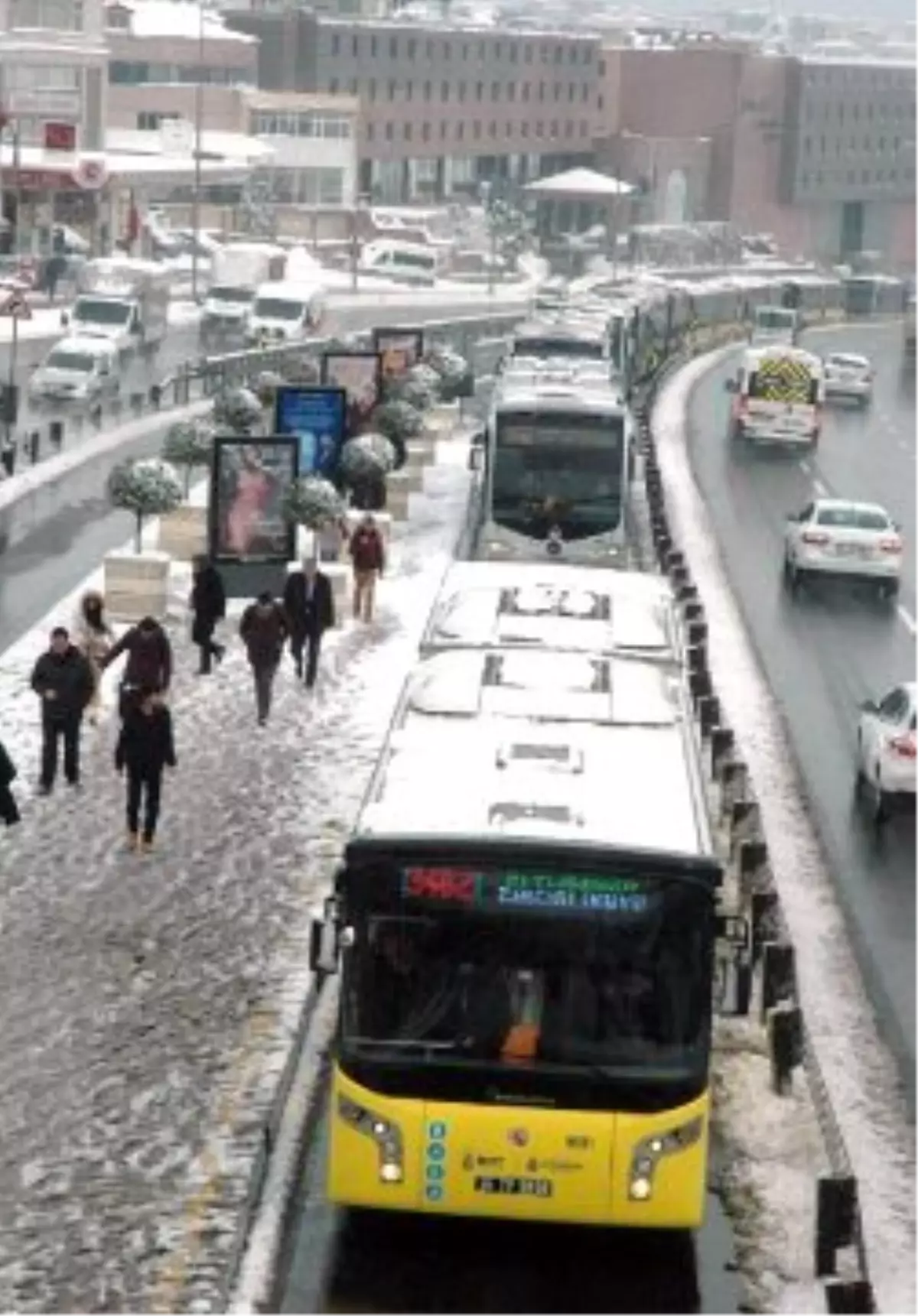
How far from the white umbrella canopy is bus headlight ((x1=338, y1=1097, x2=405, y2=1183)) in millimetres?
142208

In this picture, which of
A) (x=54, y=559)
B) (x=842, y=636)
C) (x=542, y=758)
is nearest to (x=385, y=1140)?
(x=542, y=758)

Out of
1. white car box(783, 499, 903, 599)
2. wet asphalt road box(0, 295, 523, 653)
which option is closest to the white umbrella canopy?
wet asphalt road box(0, 295, 523, 653)

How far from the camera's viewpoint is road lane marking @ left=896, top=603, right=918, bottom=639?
37906 millimetres

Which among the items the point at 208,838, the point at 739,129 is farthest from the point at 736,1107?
the point at 739,129

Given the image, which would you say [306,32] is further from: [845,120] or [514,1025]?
[514,1025]

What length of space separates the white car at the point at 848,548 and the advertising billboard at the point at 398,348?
43.8 ft

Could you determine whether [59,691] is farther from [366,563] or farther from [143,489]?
[143,489]

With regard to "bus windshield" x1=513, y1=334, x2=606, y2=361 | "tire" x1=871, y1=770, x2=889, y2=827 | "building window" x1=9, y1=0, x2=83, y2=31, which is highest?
"building window" x1=9, y1=0, x2=83, y2=31

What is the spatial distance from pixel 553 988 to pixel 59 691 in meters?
10.1

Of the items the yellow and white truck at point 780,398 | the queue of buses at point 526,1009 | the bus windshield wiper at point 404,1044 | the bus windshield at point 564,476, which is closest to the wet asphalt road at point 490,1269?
the queue of buses at point 526,1009

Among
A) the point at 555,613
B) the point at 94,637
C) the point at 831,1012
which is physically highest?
the point at 555,613

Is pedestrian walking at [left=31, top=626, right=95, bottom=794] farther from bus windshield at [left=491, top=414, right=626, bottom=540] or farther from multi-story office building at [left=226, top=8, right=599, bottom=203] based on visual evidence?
multi-story office building at [left=226, top=8, right=599, bottom=203]

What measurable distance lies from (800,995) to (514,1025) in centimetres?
620

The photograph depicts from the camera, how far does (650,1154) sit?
14141 millimetres
